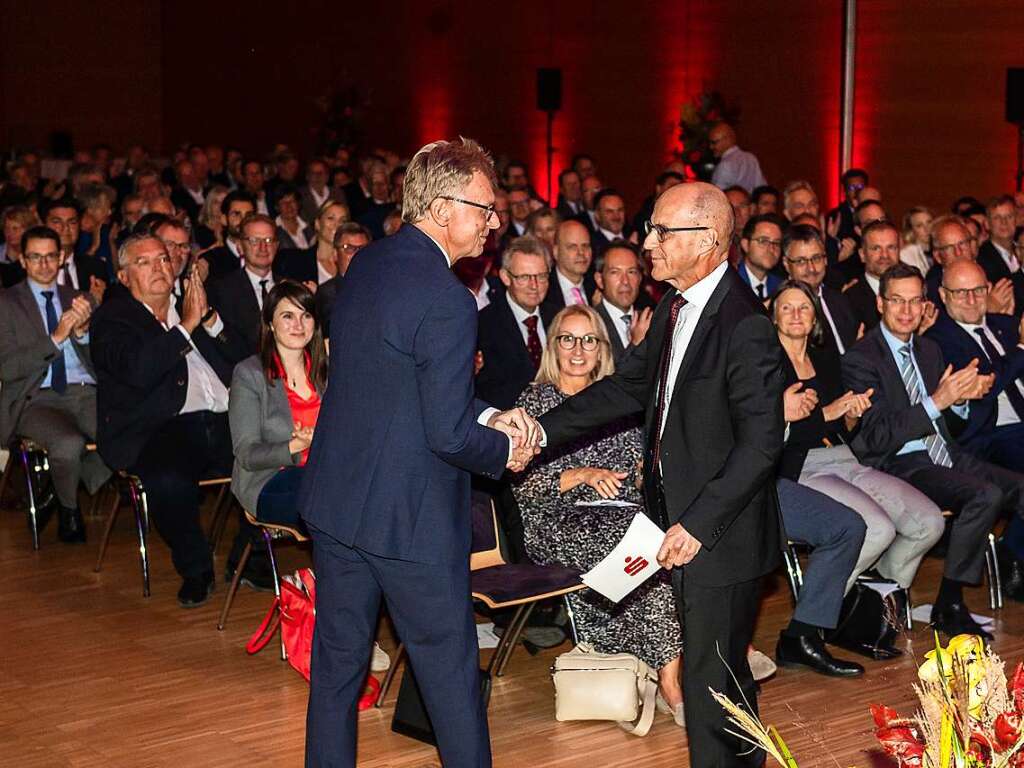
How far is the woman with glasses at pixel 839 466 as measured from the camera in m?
5.46

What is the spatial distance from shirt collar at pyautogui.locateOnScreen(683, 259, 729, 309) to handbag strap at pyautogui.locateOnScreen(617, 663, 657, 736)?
156 cm

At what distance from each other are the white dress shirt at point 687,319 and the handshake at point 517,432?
0.33m

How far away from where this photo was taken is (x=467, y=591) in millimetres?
3340

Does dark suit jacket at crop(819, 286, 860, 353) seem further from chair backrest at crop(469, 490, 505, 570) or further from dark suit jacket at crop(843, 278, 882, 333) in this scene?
chair backrest at crop(469, 490, 505, 570)

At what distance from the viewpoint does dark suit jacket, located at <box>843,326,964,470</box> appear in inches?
223

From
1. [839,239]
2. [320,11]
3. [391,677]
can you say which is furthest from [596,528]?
[320,11]

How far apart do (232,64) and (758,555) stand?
1959 cm

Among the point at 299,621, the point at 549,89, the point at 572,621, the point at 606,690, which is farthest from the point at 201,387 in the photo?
the point at 549,89

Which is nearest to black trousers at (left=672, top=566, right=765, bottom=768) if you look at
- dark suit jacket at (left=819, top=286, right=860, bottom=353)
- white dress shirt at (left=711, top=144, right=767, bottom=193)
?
dark suit jacket at (left=819, top=286, right=860, bottom=353)

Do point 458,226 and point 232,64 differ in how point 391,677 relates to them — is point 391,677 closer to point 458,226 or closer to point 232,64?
point 458,226

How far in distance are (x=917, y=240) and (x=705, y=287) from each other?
6.77 m

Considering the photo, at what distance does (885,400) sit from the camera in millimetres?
5754

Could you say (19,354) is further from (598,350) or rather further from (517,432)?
(517,432)

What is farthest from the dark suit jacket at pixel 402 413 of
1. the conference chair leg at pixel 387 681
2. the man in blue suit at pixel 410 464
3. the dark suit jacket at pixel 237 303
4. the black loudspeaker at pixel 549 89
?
the black loudspeaker at pixel 549 89
